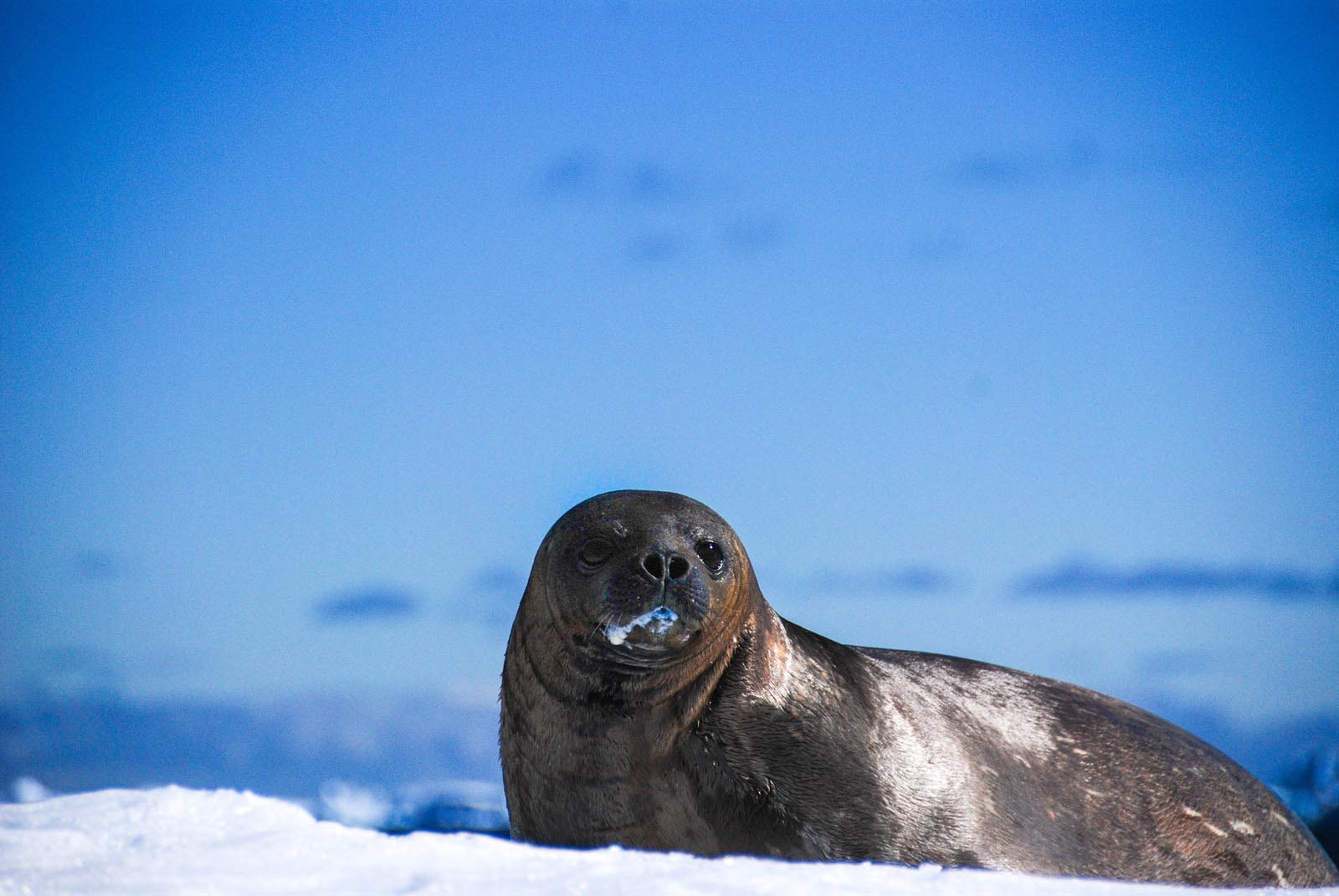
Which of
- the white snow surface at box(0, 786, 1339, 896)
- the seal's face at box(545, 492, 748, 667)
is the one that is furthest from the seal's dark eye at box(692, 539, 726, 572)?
the white snow surface at box(0, 786, 1339, 896)

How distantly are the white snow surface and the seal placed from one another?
1.89 meters

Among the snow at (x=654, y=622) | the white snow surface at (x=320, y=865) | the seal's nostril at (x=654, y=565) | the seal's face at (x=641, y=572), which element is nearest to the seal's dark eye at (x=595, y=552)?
the seal's face at (x=641, y=572)

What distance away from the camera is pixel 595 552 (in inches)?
256

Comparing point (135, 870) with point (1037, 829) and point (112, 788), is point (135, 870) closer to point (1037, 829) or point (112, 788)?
point (112, 788)

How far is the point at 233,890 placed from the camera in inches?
142

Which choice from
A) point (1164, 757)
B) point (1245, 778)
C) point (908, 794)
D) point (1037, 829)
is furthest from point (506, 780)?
point (1245, 778)

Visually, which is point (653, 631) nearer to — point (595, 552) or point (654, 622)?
Result: point (654, 622)

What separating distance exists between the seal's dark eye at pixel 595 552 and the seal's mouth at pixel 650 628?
0.33 m

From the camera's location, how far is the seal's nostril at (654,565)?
20.5 ft

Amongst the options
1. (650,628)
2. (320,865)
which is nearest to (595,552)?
(650,628)

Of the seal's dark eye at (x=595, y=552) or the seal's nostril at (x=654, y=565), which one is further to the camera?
the seal's dark eye at (x=595, y=552)

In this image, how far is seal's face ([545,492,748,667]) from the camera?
20.5 ft

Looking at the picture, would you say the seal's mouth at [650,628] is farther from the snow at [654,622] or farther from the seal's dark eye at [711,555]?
the seal's dark eye at [711,555]

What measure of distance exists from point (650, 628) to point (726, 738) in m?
0.70
